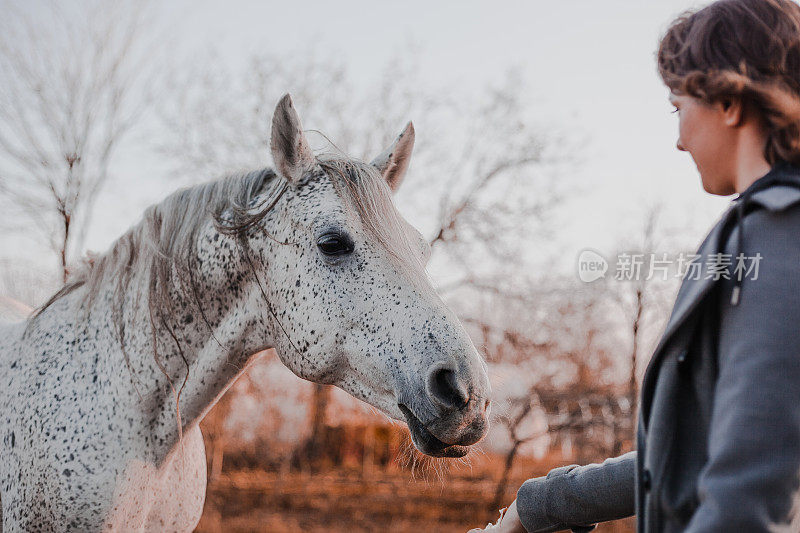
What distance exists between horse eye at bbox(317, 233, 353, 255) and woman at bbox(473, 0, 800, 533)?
3.64ft

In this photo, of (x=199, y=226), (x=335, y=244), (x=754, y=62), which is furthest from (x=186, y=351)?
(x=754, y=62)

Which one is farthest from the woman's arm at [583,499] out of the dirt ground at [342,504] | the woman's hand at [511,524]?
the dirt ground at [342,504]

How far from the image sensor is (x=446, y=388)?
1769mm

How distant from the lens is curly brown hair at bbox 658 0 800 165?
3.33 feet

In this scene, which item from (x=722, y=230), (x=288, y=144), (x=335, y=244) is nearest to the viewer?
(x=722, y=230)

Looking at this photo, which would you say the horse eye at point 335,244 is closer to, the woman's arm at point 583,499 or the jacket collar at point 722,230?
the woman's arm at point 583,499

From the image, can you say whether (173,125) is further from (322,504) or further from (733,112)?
(733,112)

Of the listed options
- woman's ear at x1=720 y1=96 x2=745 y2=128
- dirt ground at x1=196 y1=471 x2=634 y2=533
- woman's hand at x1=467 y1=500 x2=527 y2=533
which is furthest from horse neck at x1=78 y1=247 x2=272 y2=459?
dirt ground at x1=196 y1=471 x2=634 y2=533

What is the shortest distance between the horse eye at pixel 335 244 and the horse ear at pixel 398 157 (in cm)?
58

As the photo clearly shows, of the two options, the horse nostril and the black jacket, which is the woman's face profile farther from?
the horse nostril

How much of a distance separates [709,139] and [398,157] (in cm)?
162

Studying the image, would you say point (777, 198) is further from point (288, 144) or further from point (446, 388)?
point (288, 144)

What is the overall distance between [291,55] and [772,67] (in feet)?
38.9

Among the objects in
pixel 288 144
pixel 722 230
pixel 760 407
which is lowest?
pixel 760 407
